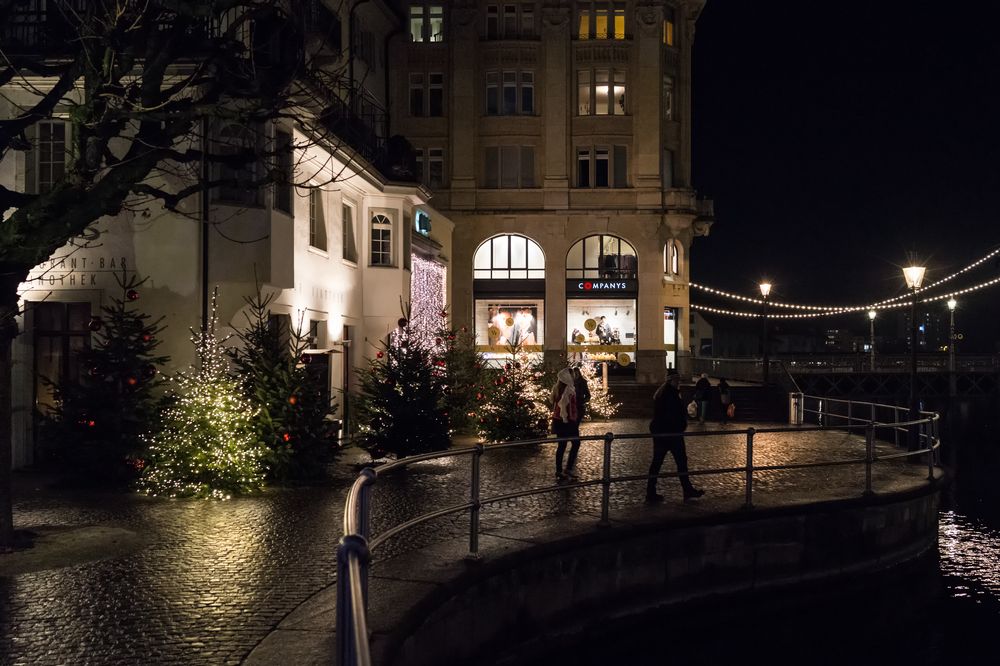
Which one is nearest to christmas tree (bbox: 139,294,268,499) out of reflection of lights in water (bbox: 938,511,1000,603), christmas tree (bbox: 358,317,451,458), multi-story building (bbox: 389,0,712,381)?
christmas tree (bbox: 358,317,451,458)

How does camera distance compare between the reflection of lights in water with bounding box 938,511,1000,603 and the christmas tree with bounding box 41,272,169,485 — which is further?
the christmas tree with bounding box 41,272,169,485

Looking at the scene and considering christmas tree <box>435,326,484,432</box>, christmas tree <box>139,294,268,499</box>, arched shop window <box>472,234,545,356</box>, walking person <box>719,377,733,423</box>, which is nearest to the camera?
christmas tree <box>139,294,268,499</box>

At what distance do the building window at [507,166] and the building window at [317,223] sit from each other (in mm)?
24155

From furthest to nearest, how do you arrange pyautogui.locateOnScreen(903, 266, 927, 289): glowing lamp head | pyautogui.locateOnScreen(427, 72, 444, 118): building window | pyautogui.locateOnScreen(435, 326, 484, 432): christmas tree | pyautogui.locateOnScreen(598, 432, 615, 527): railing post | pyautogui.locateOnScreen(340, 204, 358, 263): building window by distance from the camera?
pyautogui.locateOnScreen(427, 72, 444, 118): building window, pyautogui.locateOnScreen(903, 266, 927, 289): glowing lamp head, pyautogui.locateOnScreen(340, 204, 358, 263): building window, pyautogui.locateOnScreen(435, 326, 484, 432): christmas tree, pyautogui.locateOnScreen(598, 432, 615, 527): railing post

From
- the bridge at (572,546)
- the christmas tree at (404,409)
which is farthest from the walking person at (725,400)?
the christmas tree at (404,409)

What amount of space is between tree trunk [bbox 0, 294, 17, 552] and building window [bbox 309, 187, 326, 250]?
1246cm

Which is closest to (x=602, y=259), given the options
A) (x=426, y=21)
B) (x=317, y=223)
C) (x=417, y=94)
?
(x=417, y=94)

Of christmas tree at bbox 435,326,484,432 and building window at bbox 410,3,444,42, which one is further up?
building window at bbox 410,3,444,42

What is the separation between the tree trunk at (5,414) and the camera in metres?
10.9

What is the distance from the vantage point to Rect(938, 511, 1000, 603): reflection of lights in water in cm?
1547

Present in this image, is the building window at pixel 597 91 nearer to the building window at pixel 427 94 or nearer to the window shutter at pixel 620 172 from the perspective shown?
the window shutter at pixel 620 172

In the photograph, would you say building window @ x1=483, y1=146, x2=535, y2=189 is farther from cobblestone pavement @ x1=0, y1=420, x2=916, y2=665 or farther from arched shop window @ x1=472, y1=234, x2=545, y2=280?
cobblestone pavement @ x1=0, y1=420, x2=916, y2=665

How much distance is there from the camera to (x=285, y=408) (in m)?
16.0

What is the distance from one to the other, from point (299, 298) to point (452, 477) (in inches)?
277
